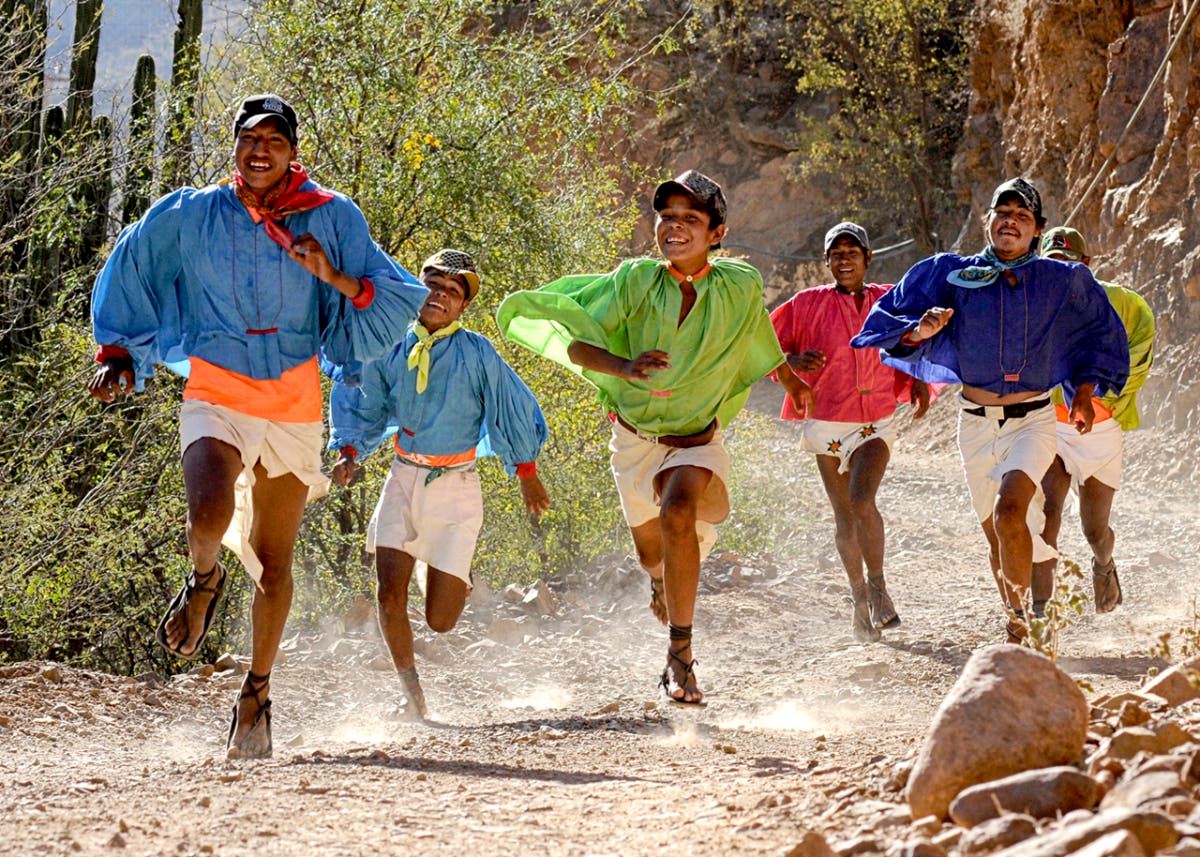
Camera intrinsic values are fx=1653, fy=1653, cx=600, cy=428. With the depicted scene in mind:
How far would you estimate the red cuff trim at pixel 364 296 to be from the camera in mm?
5965

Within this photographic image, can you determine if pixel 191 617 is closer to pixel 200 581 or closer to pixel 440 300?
pixel 200 581

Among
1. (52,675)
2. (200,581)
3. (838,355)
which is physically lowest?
(52,675)

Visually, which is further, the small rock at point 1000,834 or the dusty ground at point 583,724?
the dusty ground at point 583,724

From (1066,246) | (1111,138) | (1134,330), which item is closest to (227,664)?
(1066,246)

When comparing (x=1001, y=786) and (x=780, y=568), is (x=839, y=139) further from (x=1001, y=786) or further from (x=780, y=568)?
(x=1001, y=786)

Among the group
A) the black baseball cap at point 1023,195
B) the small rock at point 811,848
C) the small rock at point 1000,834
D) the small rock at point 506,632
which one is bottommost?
the small rock at point 811,848

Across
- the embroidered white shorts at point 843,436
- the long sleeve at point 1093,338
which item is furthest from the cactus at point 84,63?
the long sleeve at point 1093,338

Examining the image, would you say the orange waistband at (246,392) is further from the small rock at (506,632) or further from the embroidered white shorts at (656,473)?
the small rock at (506,632)

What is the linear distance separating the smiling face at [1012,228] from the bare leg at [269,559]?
11.4 feet

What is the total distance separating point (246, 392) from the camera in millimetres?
5895

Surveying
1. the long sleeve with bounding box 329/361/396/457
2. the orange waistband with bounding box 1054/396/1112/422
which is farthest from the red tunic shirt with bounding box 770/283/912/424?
the long sleeve with bounding box 329/361/396/457

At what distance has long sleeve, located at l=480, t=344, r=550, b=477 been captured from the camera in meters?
7.62

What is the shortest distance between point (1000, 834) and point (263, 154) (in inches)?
149

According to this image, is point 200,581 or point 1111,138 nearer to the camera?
point 200,581
